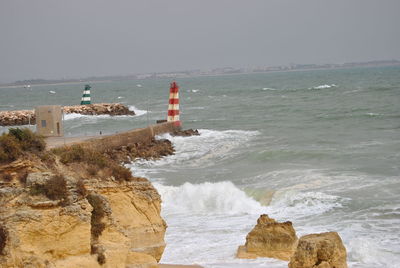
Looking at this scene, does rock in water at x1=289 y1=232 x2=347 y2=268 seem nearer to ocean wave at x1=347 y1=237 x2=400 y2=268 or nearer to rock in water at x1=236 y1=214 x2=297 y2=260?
rock in water at x1=236 y1=214 x2=297 y2=260

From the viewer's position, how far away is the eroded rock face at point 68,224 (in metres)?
6.79

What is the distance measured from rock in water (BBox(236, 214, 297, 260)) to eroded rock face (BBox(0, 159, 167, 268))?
383 cm

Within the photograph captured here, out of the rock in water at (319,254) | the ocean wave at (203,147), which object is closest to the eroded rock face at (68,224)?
the rock in water at (319,254)

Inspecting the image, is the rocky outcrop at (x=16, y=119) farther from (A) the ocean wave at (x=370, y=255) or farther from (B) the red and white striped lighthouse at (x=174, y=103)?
(A) the ocean wave at (x=370, y=255)

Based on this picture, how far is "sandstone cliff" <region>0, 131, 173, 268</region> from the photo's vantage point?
6816 millimetres

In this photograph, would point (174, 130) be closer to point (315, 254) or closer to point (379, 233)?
point (379, 233)

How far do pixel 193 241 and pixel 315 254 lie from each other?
13.3ft

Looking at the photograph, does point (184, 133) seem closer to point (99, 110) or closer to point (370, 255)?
point (99, 110)

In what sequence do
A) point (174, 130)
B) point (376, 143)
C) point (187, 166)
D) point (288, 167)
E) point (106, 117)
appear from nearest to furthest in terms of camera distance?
1. point (288, 167)
2. point (187, 166)
3. point (376, 143)
4. point (174, 130)
5. point (106, 117)

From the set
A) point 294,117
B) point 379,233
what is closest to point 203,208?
point 379,233

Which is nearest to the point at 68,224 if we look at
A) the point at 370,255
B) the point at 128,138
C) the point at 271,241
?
the point at 271,241

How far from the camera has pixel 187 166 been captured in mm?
24938

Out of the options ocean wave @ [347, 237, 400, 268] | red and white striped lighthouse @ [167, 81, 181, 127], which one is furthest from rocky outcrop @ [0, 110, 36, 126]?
ocean wave @ [347, 237, 400, 268]

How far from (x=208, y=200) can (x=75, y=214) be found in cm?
1097
